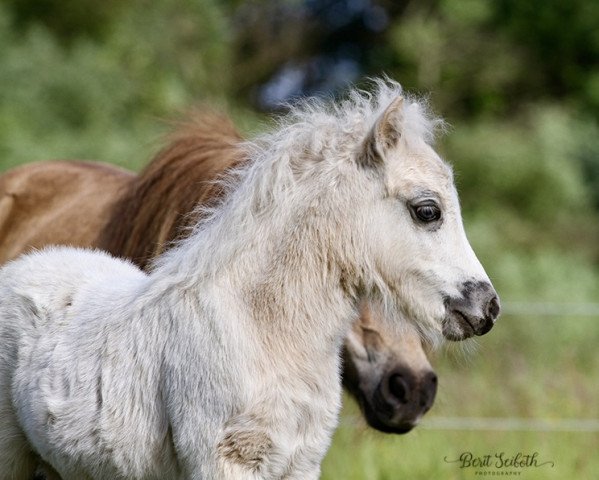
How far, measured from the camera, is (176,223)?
15.2ft

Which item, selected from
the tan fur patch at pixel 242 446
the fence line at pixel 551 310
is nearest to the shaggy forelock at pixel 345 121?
the tan fur patch at pixel 242 446

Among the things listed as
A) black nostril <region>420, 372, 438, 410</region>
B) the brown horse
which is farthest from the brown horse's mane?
black nostril <region>420, 372, 438, 410</region>

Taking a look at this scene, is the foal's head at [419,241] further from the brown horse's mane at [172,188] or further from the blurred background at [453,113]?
the brown horse's mane at [172,188]

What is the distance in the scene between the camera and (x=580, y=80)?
67.8 ft

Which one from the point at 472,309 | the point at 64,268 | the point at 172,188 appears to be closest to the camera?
the point at 472,309

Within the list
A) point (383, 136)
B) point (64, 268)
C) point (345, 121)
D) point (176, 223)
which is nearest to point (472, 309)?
point (383, 136)

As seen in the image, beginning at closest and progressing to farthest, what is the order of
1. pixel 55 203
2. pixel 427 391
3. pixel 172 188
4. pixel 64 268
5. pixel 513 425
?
pixel 64 268 < pixel 427 391 < pixel 172 188 < pixel 55 203 < pixel 513 425

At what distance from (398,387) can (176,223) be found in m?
1.13

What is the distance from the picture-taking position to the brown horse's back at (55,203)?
5.51 metres

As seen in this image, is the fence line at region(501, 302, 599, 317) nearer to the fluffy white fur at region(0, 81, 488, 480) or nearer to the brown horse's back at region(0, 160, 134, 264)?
the brown horse's back at region(0, 160, 134, 264)

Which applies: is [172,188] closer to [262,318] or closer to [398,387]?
[398,387]

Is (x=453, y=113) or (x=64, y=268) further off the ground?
(x=64, y=268)

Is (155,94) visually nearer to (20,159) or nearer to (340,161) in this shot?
(20,159)

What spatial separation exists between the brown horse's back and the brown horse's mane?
27 cm
